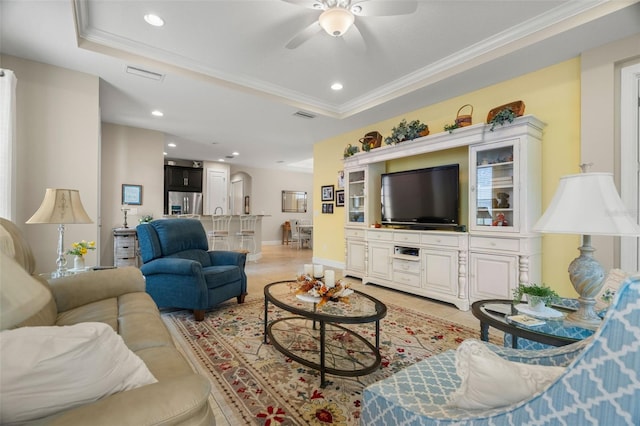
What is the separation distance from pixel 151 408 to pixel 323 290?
4.72ft

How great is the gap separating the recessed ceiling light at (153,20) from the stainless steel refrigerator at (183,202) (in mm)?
6194

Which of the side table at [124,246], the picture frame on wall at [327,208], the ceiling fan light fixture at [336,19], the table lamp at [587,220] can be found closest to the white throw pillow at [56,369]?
the table lamp at [587,220]

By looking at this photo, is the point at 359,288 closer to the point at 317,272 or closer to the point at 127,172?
the point at 317,272

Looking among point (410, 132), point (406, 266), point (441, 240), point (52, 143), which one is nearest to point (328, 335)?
point (406, 266)

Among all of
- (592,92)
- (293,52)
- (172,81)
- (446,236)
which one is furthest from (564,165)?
(172,81)

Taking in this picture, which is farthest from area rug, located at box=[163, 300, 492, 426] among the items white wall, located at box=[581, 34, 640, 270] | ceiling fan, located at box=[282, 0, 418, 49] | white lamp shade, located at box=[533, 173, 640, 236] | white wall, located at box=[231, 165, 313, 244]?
white wall, located at box=[231, 165, 313, 244]

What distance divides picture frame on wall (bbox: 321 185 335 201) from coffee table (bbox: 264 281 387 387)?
351 centimetres

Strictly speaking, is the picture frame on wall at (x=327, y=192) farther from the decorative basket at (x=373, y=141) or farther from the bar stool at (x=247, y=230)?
the bar stool at (x=247, y=230)

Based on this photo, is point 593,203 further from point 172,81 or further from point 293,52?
point 172,81

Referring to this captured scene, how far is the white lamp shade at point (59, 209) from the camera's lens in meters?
2.14

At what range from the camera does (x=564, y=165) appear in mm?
3029

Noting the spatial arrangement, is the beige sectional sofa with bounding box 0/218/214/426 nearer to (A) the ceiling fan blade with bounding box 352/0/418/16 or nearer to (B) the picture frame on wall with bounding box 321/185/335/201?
(A) the ceiling fan blade with bounding box 352/0/418/16

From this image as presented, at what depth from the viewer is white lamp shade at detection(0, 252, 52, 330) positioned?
556mm

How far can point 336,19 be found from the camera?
218 centimetres
